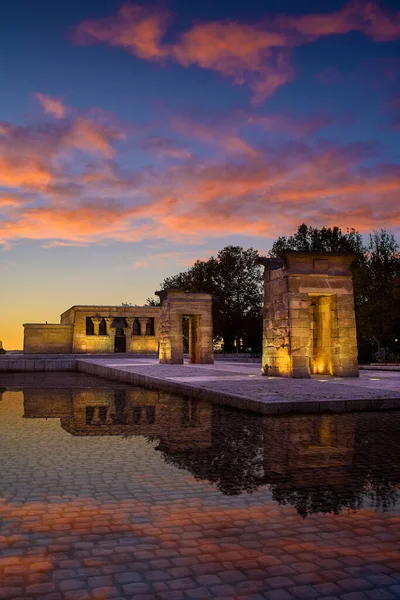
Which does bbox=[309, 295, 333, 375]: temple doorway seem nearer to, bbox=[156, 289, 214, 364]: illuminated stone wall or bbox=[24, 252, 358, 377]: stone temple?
bbox=[24, 252, 358, 377]: stone temple

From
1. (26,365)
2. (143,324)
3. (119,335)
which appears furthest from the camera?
(119,335)

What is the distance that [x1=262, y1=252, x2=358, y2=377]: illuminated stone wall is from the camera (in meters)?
16.5

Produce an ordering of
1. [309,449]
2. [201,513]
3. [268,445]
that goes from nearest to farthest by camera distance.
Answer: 1. [201,513]
2. [309,449]
3. [268,445]

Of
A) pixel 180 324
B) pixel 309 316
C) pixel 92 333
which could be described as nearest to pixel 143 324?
pixel 92 333

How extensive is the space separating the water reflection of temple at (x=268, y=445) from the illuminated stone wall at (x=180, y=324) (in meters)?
15.5

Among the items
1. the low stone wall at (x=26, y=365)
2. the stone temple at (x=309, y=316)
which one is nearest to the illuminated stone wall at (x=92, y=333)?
the low stone wall at (x=26, y=365)

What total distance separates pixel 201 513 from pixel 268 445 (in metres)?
2.91

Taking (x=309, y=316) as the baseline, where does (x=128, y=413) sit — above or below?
below

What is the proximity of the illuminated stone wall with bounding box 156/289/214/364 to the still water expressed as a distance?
1947 cm

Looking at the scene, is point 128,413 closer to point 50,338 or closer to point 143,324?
point 143,324

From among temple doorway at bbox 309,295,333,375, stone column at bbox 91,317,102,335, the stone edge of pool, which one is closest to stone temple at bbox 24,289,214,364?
stone column at bbox 91,317,102,335

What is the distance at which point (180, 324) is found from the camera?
2803 cm

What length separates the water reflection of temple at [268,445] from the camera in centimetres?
496

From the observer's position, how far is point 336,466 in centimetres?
579
